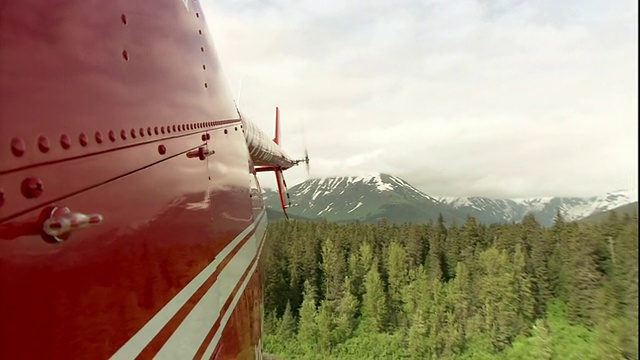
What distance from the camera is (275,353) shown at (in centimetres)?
6259

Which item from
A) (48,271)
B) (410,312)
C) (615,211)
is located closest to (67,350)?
(48,271)

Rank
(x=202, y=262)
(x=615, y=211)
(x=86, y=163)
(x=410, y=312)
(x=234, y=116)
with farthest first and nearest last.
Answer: (x=410, y=312), (x=234, y=116), (x=202, y=262), (x=615, y=211), (x=86, y=163)

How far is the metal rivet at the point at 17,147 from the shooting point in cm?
109

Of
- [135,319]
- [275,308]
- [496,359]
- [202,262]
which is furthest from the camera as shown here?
[275,308]

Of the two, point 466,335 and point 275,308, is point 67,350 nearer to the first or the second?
point 466,335

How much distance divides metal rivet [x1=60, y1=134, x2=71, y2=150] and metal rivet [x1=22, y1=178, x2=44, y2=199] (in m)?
0.15

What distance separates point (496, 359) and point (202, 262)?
60005 mm

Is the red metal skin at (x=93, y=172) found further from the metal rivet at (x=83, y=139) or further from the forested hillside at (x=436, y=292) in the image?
the forested hillside at (x=436, y=292)

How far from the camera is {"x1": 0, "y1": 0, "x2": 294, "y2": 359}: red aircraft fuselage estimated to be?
1.10 m

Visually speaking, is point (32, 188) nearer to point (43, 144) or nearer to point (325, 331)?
point (43, 144)

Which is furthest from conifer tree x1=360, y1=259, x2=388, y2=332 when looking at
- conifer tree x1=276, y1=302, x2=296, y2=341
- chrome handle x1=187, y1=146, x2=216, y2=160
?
chrome handle x1=187, y1=146, x2=216, y2=160

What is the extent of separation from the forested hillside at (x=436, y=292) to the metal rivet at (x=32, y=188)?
5053 centimetres

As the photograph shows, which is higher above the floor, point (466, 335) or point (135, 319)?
point (135, 319)

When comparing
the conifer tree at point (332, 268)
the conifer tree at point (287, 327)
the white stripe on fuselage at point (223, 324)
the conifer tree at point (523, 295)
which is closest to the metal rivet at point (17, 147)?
the white stripe on fuselage at point (223, 324)
